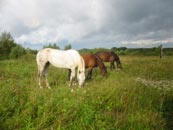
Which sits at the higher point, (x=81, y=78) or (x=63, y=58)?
(x=63, y=58)

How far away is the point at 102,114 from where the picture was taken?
14.1ft

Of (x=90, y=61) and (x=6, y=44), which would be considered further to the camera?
(x=6, y=44)

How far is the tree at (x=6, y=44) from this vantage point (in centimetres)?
3619

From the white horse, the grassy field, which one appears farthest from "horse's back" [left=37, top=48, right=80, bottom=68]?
the grassy field

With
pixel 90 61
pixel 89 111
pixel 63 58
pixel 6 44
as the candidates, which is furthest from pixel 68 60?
pixel 6 44

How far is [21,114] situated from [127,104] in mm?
2719

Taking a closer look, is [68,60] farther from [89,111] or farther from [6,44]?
[6,44]

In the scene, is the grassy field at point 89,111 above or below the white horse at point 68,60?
below

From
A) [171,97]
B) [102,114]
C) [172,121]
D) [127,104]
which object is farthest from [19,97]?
[171,97]

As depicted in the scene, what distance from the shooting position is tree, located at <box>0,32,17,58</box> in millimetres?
36188

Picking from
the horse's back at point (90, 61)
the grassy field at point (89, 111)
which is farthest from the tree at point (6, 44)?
the grassy field at point (89, 111)

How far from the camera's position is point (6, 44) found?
1475 inches

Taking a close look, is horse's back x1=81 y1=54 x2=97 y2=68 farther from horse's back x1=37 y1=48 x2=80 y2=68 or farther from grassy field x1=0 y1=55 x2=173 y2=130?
grassy field x1=0 y1=55 x2=173 y2=130

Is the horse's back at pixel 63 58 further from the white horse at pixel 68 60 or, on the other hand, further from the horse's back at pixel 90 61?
the horse's back at pixel 90 61
